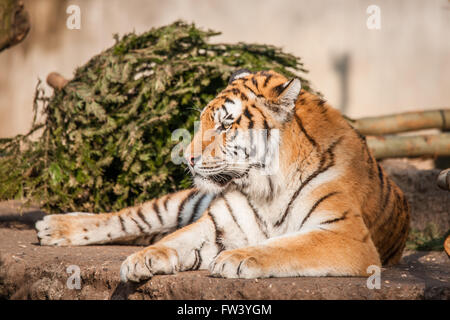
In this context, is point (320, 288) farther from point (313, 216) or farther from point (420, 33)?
point (420, 33)

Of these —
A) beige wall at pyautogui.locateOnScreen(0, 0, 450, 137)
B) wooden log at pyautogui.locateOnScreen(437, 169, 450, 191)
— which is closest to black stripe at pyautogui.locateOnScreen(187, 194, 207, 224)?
wooden log at pyautogui.locateOnScreen(437, 169, 450, 191)

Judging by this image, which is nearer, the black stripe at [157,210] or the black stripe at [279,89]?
the black stripe at [279,89]

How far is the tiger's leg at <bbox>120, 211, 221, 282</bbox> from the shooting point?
7.96 feet

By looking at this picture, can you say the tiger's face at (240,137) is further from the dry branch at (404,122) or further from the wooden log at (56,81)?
the dry branch at (404,122)

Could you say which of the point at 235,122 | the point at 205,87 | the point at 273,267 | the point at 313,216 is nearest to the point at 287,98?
the point at 235,122

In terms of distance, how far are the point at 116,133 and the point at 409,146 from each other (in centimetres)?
285

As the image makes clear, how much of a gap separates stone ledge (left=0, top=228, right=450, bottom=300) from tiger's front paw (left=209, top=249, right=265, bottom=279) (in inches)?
1.7

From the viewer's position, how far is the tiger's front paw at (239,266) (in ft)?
7.61

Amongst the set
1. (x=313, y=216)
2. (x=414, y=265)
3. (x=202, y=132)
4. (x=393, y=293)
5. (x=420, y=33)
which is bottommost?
(x=414, y=265)

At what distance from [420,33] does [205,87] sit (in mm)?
3568

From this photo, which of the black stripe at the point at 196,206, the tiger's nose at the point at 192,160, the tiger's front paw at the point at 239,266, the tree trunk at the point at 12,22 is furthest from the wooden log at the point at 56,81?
the tiger's front paw at the point at 239,266

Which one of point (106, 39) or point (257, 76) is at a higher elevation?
point (106, 39)

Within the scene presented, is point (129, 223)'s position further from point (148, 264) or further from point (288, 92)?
point (288, 92)

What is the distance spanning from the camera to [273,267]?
236cm
